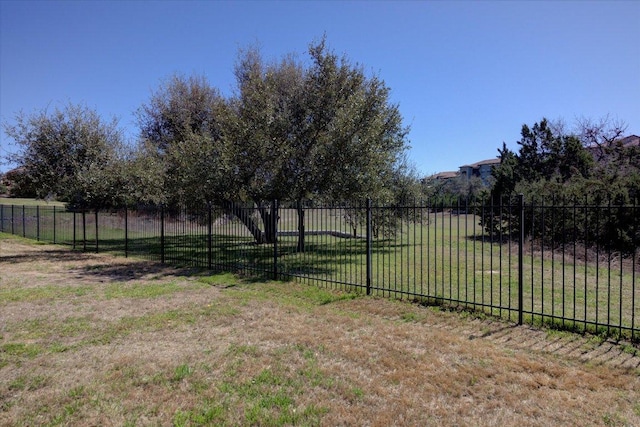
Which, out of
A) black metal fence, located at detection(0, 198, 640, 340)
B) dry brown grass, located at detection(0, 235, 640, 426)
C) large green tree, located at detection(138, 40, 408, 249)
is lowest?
dry brown grass, located at detection(0, 235, 640, 426)

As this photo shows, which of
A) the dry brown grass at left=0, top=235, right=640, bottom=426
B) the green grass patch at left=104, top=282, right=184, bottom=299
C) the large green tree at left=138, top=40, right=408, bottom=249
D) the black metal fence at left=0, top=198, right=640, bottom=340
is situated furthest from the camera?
the large green tree at left=138, top=40, right=408, bottom=249

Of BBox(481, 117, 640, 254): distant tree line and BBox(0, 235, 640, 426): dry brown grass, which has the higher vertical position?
BBox(481, 117, 640, 254): distant tree line

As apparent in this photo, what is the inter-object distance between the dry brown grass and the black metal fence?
3.26 ft

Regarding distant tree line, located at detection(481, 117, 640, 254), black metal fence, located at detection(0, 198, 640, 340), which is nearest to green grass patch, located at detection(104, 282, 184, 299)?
black metal fence, located at detection(0, 198, 640, 340)

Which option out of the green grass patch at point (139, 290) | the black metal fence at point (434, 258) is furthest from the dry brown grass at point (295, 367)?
the black metal fence at point (434, 258)

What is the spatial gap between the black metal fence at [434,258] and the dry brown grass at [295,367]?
994 mm

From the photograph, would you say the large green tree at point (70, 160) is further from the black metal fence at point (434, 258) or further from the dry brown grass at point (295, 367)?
the dry brown grass at point (295, 367)

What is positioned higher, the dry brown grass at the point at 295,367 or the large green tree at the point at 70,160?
the large green tree at the point at 70,160

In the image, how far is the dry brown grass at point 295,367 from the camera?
329 cm

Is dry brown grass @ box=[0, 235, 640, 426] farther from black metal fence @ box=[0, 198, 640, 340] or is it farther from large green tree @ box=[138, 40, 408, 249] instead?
large green tree @ box=[138, 40, 408, 249]

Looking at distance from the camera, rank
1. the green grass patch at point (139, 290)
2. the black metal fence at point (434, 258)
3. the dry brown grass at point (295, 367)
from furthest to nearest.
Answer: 1. the green grass patch at point (139, 290)
2. the black metal fence at point (434, 258)
3. the dry brown grass at point (295, 367)

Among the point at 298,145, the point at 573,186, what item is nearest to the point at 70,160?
the point at 298,145

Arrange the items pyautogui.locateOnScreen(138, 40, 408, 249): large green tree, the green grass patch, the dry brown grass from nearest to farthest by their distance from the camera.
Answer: the dry brown grass, the green grass patch, pyautogui.locateOnScreen(138, 40, 408, 249): large green tree

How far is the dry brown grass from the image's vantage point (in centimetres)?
329
